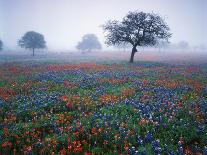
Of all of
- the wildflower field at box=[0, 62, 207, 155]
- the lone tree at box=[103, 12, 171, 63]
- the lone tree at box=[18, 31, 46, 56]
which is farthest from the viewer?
the lone tree at box=[18, 31, 46, 56]

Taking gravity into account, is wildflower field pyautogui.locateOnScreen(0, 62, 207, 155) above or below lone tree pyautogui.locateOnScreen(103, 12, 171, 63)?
below

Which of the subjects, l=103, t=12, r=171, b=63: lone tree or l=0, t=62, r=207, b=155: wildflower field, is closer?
l=0, t=62, r=207, b=155: wildflower field

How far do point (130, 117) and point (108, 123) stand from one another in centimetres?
110

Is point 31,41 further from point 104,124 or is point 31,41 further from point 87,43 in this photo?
point 104,124

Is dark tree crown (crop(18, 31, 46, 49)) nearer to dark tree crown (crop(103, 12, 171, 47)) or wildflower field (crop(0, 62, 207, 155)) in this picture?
dark tree crown (crop(103, 12, 171, 47))

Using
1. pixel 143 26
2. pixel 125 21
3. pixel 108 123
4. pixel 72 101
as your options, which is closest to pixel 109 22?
pixel 125 21

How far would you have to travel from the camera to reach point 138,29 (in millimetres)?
42750

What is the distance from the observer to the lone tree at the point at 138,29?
41.7 m

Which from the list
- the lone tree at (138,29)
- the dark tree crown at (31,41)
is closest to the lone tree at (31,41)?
the dark tree crown at (31,41)

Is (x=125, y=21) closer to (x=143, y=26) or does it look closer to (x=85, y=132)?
(x=143, y=26)

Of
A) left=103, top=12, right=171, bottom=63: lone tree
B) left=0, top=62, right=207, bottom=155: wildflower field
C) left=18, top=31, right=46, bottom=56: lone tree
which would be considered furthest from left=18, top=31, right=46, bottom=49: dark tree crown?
left=0, top=62, right=207, bottom=155: wildflower field

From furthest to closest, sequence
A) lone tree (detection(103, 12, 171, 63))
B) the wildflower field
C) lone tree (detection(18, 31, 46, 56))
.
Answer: lone tree (detection(18, 31, 46, 56)) < lone tree (detection(103, 12, 171, 63)) < the wildflower field

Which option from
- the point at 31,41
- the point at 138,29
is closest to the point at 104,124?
the point at 138,29

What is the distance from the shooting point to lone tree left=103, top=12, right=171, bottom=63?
4166cm
